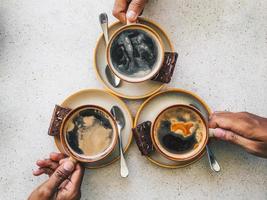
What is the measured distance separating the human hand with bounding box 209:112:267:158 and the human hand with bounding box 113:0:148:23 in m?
0.58

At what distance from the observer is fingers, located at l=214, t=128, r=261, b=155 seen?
182 centimetres

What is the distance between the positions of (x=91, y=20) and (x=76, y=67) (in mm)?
242

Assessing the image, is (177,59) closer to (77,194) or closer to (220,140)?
(220,140)

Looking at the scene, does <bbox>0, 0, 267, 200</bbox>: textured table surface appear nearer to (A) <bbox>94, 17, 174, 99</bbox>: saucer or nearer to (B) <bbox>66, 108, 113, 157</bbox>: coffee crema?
(A) <bbox>94, 17, 174, 99</bbox>: saucer

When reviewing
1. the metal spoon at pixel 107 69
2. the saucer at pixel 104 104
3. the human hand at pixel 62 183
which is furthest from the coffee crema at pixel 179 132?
the human hand at pixel 62 183

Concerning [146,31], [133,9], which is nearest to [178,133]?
[146,31]

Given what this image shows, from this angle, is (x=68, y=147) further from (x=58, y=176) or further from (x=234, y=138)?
(x=234, y=138)

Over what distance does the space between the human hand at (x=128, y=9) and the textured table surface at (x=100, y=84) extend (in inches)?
5.8

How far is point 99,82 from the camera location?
198 cm

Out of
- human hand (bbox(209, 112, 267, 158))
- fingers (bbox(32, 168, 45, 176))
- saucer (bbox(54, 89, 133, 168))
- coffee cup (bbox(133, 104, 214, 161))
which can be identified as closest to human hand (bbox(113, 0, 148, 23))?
saucer (bbox(54, 89, 133, 168))

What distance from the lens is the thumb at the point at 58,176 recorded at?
5.74 ft

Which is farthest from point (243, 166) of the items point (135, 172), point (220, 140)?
point (135, 172)

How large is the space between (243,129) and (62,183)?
85 centimetres

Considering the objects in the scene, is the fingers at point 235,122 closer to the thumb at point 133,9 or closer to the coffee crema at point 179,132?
the coffee crema at point 179,132
